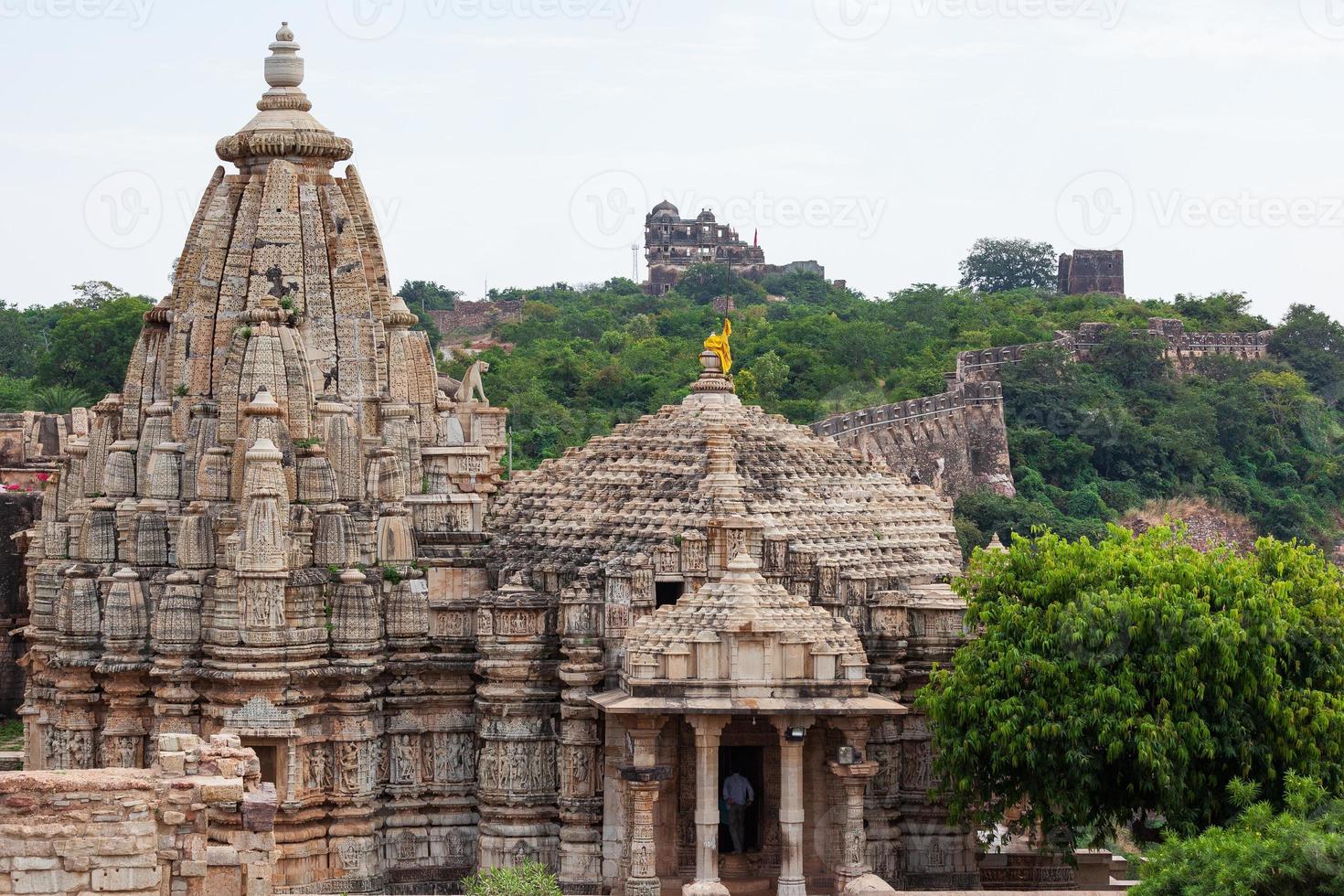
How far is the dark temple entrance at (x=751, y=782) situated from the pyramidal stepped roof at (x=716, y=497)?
9.82ft

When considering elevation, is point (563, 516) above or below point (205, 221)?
below

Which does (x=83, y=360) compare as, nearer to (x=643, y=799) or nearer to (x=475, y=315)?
(x=475, y=315)

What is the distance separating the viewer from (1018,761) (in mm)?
37094

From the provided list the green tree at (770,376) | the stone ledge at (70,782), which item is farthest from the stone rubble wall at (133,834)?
the green tree at (770,376)

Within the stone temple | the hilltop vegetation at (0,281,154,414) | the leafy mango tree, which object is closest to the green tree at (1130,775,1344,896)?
the leafy mango tree

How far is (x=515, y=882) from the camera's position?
3703 cm

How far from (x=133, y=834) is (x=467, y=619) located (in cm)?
→ 1171

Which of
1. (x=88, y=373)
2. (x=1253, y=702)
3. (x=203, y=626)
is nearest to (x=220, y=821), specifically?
(x=203, y=626)

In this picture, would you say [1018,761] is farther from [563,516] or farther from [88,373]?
[88,373]

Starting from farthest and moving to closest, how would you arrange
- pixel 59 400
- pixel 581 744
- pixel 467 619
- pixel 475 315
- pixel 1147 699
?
pixel 475 315 → pixel 59 400 → pixel 467 619 → pixel 581 744 → pixel 1147 699

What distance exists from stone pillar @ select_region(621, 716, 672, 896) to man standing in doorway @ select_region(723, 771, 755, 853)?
1967mm

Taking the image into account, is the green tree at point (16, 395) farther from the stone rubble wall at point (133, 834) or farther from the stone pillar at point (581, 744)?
the stone rubble wall at point (133, 834)

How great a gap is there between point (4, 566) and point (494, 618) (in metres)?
18.1

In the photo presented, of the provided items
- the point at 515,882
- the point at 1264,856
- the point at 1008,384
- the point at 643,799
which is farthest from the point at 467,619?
the point at 1008,384
